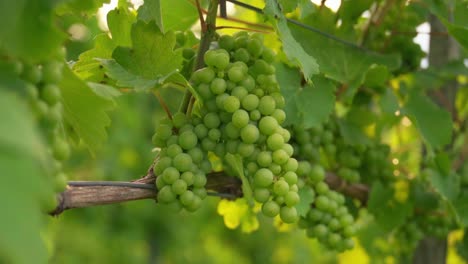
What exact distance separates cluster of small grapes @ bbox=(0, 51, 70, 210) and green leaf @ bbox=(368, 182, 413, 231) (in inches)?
38.0

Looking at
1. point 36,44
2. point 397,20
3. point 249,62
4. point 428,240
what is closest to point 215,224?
point 428,240

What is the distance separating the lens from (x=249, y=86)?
1.07 metres

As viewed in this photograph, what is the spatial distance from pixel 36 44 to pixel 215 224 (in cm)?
520

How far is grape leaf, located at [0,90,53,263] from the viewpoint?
48 centimetres

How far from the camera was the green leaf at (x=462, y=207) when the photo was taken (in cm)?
150

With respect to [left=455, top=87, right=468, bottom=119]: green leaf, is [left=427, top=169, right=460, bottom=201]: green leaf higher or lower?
lower

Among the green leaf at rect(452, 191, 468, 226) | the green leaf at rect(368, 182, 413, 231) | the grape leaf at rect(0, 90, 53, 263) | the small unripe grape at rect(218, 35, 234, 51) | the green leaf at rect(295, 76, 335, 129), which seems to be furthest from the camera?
the green leaf at rect(368, 182, 413, 231)

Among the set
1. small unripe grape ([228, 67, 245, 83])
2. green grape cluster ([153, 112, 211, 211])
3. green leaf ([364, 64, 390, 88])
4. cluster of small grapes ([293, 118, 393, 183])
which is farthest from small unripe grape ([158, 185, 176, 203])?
green leaf ([364, 64, 390, 88])

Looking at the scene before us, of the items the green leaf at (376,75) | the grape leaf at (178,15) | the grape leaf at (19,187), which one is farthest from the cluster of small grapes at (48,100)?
the green leaf at (376,75)

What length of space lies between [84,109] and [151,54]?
0.19 meters

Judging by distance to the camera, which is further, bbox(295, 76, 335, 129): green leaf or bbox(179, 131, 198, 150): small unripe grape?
bbox(295, 76, 335, 129): green leaf

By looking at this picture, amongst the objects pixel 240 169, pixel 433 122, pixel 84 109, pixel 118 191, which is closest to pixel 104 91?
pixel 84 109

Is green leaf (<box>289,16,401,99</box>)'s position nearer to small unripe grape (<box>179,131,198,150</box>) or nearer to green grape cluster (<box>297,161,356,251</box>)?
green grape cluster (<box>297,161,356,251</box>)

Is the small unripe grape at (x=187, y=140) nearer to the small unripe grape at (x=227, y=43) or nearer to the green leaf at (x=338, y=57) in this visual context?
the small unripe grape at (x=227, y=43)
